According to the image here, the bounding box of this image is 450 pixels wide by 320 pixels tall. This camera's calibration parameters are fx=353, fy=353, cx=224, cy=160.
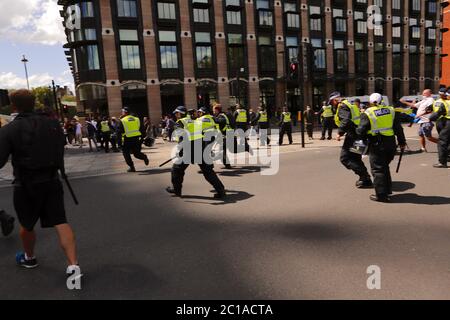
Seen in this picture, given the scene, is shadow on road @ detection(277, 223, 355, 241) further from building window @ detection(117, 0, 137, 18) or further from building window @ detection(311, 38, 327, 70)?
building window @ detection(311, 38, 327, 70)

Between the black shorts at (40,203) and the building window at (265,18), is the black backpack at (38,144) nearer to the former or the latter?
the black shorts at (40,203)

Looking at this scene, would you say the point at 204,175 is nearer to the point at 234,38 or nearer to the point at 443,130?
the point at 443,130

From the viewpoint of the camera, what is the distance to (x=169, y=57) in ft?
100

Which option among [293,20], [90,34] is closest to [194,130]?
[90,34]

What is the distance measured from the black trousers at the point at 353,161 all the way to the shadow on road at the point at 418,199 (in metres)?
0.76

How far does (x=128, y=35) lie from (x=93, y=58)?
3.40 metres

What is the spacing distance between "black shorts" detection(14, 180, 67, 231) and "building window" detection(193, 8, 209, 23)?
3049 cm

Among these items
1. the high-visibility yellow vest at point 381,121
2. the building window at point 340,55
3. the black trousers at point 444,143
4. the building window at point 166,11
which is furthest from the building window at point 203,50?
the high-visibility yellow vest at point 381,121

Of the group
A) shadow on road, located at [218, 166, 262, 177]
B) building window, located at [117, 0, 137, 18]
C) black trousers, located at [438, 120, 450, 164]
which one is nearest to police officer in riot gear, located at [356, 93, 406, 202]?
black trousers, located at [438, 120, 450, 164]

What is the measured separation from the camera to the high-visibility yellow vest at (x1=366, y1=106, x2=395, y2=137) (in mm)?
5355
